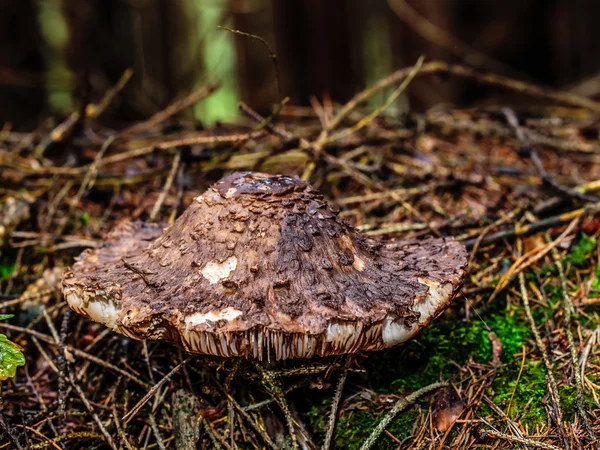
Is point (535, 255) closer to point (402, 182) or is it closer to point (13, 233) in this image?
point (402, 182)

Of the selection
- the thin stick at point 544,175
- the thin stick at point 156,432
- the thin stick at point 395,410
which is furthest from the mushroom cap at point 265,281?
the thin stick at point 544,175

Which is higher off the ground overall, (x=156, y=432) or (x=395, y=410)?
(x=395, y=410)

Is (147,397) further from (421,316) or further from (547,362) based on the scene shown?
(547,362)

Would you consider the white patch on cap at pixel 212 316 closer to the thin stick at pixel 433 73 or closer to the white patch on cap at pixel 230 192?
the white patch on cap at pixel 230 192

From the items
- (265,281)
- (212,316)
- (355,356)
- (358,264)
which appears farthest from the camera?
(355,356)

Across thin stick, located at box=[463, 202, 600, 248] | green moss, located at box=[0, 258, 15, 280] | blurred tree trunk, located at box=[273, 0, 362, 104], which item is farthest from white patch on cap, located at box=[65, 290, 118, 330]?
blurred tree trunk, located at box=[273, 0, 362, 104]

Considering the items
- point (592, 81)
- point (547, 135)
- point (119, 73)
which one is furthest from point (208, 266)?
point (592, 81)

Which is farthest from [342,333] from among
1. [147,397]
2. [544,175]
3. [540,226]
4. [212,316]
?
[544,175]
